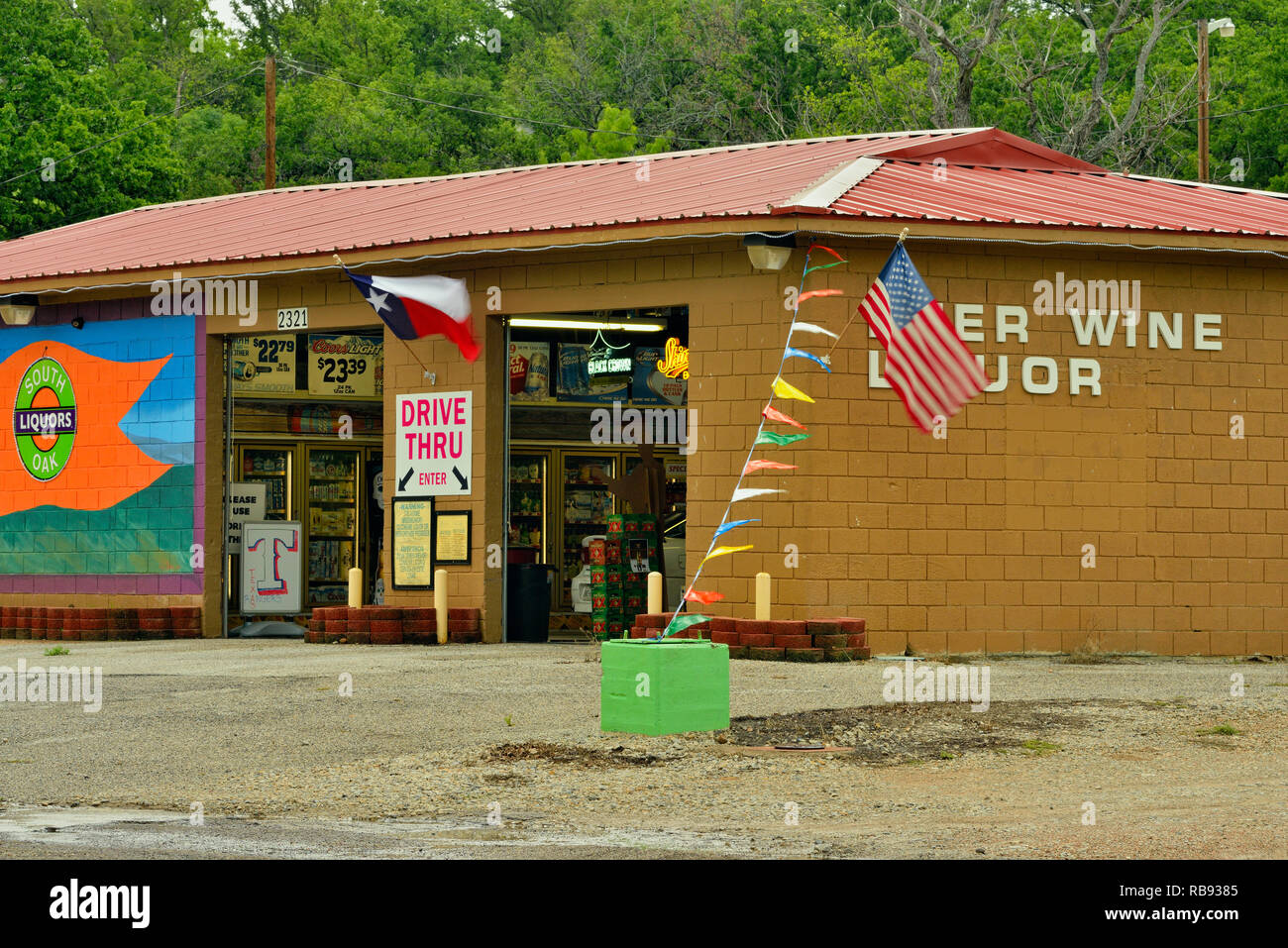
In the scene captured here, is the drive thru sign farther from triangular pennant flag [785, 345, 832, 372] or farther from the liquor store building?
triangular pennant flag [785, 345, 832, 372]

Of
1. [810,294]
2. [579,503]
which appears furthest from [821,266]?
[579,503]

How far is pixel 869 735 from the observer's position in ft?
34.7

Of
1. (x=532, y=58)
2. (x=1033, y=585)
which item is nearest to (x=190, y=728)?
(x=1033, y=585)

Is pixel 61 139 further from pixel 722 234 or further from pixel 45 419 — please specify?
pixel 722 234

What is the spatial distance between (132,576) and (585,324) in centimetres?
644

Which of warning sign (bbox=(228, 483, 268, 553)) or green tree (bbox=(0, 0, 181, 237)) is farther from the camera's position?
green tree (bbox=(0, 0, 181, 237))

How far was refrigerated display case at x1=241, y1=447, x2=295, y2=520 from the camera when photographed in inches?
893

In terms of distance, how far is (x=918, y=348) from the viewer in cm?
1432

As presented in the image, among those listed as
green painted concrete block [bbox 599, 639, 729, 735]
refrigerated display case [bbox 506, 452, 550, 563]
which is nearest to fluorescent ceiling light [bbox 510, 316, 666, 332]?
refrigerated display case [bbox 506, 452, 550, 563]

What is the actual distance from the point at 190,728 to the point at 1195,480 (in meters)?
10.7

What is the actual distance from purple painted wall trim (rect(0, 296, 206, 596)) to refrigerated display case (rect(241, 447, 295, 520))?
122 inches

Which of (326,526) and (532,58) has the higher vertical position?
(532,58)

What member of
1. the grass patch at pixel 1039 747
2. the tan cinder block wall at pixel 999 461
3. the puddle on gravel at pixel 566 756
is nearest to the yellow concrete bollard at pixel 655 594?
the tan cinder block wall at pixel 999 461

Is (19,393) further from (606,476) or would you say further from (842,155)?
(842,155)
